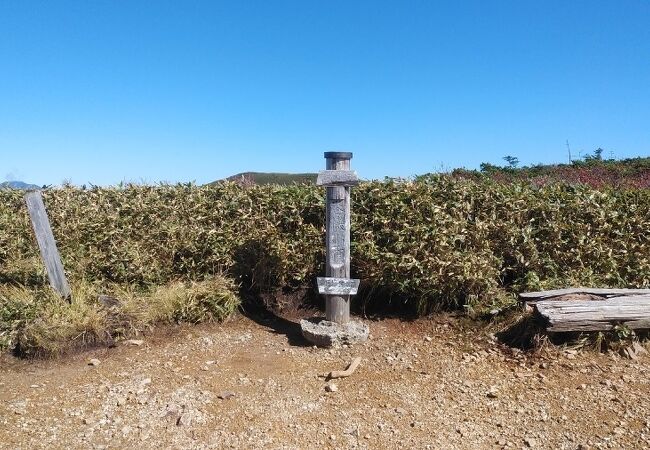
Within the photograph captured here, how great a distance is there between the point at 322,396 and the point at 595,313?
92.8 inches

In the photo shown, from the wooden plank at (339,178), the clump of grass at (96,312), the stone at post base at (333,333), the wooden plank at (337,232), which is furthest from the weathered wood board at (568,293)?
the clump of grass at (96,312)

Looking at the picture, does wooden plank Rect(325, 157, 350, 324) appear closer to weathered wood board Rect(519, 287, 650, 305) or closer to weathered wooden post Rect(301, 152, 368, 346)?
weathered wooden post Rect(301, 152, 368, 346)

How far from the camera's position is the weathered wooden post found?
4.32 meters

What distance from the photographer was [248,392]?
3.67 metres

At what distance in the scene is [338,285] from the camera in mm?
4457

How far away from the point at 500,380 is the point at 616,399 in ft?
2.55

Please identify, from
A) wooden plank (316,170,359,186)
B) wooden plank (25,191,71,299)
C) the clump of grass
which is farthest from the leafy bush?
wooden plank (316,170,359,186)

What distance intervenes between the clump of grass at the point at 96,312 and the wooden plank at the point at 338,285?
1.07m

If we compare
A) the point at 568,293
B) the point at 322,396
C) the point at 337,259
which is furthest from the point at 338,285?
the point at 568,293

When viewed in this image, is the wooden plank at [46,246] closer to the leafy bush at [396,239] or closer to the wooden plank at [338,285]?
the leafy bush at [396,239]

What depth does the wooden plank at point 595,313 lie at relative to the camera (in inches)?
161

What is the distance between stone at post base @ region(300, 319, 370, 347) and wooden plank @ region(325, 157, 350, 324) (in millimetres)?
143

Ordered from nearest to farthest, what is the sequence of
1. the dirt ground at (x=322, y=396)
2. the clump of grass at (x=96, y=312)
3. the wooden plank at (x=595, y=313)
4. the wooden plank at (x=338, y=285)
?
the dirt ground at (x=322, y=396)
the wooden plank at (x=595, y=313)
the clump of grass at (x=96, y=312)
the wooden plank at (x=338, y=285)

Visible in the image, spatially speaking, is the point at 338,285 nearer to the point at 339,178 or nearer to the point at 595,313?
the point at 339,178
